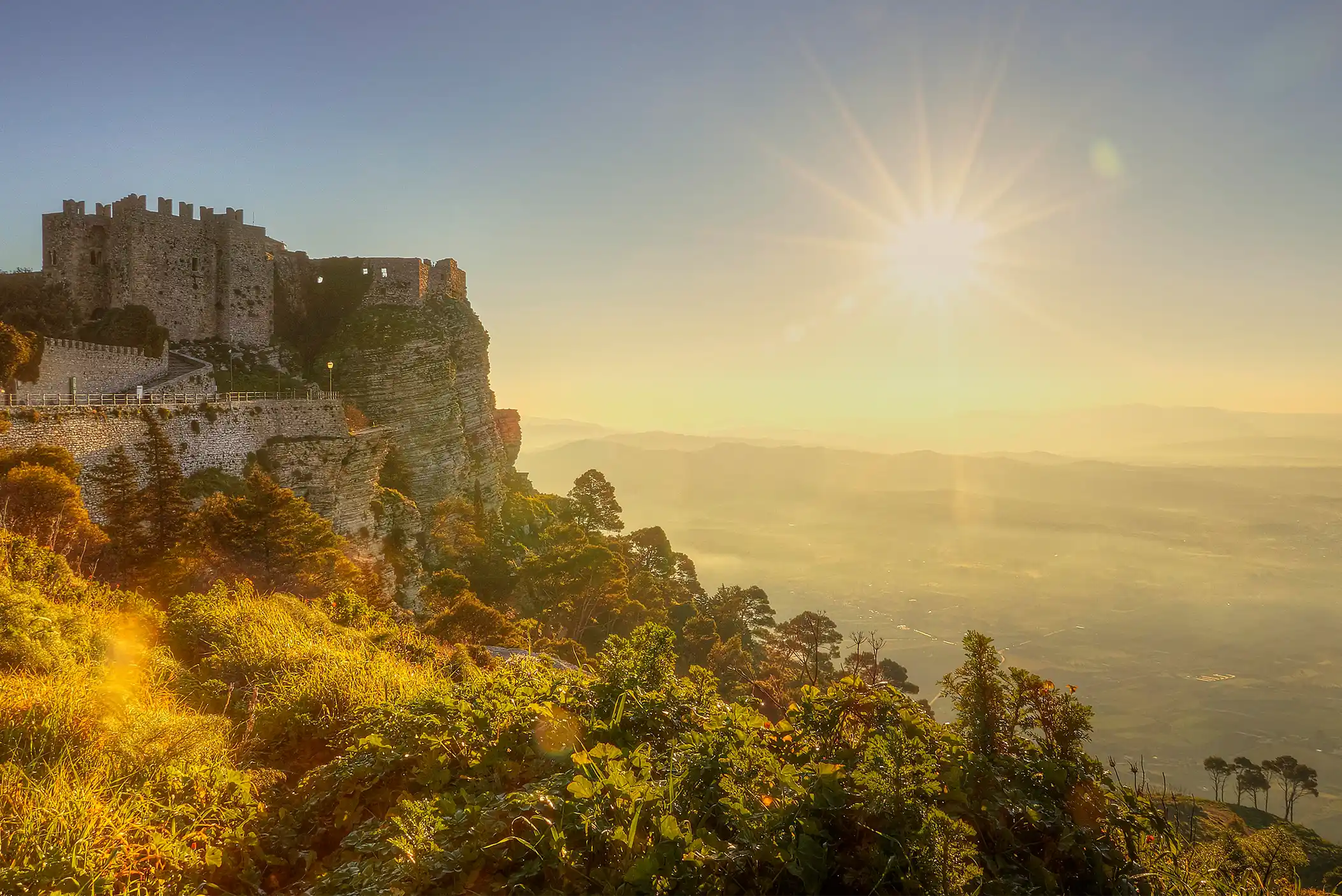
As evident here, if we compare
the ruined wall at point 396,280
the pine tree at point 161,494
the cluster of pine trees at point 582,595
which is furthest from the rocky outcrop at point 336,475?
the ruined wall at point 396,280

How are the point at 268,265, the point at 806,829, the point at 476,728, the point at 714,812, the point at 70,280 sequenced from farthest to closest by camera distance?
the point at 268,265 < the point at 70,280 < the point at 476,728 < the point at 714,812 < the point at 806,829

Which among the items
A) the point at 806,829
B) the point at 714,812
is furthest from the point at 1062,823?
the point at 714,812

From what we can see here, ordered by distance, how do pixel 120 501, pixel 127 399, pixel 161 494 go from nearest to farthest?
pixel 120 501 → pixel 161 494 → pixel 127 399

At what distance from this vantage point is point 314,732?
22.2 feet

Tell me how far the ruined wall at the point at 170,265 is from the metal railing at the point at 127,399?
7.70m

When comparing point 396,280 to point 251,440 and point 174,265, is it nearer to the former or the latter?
point 174,265

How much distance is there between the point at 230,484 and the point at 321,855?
25.3 meters

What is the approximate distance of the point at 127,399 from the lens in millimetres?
24562

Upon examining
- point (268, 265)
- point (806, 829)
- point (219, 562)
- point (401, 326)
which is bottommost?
point (219, 562)

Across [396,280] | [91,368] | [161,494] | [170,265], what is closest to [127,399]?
[91,368]

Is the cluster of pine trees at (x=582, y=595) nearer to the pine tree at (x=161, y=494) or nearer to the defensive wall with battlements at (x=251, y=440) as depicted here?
the defensive wall with battlements at (x=251, y=440)

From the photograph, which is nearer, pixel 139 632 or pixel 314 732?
pixel 314 732

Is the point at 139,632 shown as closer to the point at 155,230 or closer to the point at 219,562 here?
the point at 219,562

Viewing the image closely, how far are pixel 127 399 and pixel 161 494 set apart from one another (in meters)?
6.08
